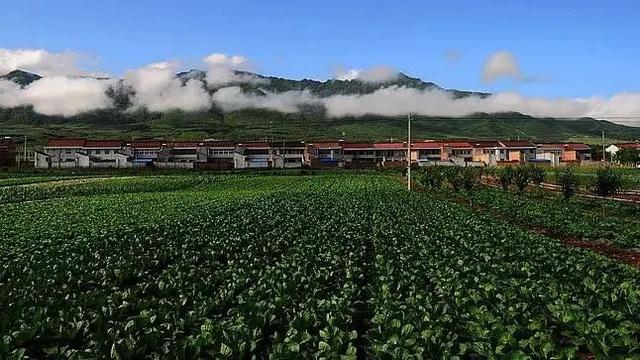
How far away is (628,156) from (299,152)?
69.7 metres

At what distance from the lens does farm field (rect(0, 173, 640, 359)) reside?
7672 mm

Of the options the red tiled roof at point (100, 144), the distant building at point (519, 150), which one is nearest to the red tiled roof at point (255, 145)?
the red tiled roof at point (100, 144)

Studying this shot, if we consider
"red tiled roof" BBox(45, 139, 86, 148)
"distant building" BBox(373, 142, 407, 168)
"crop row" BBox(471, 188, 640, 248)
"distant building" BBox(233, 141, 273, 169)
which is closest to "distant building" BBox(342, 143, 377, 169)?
"distant building" BBox(373, 142, 407, 168)

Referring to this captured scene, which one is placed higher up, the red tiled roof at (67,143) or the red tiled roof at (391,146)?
the red tiled roof at (67,143)

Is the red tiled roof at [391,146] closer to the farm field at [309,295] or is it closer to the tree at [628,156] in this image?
the tree at [628,156]

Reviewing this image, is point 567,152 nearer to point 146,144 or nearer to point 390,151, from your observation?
point 390,151

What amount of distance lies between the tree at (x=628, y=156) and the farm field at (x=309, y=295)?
10321 centimetres

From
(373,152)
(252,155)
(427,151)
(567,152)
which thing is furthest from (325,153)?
(567,152)

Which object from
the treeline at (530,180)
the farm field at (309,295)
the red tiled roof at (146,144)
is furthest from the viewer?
the red tiled roof at (146,144)

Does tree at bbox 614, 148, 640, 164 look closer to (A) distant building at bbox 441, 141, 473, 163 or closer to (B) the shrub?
(A) distant building at bbox 441, 141, 473, 163

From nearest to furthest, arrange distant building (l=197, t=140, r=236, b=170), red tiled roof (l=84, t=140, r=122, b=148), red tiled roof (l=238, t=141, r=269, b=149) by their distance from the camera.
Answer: red tiled roof (l=84, t=140, r=122, b=148) → red tiled roof (l=238, t=141, r=269, b=149) → distant building (l=197, t=140, r=236, b=170)

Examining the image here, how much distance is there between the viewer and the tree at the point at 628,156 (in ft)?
365

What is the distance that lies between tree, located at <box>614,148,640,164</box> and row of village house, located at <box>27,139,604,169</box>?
1356 cm

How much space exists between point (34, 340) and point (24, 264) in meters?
7.64
